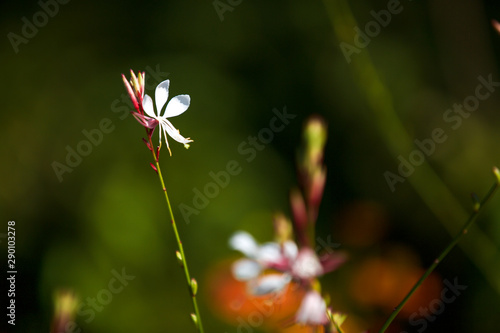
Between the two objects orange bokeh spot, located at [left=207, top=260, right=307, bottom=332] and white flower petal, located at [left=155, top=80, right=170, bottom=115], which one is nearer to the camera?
white flower petal, located at [left=155, top=80, right=170, bottom=115]

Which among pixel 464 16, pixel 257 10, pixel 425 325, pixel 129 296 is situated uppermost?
pixel 257 10

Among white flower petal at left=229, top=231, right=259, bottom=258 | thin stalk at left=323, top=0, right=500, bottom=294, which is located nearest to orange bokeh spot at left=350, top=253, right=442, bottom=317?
thin stalk at left=323, top=0, right=500, bottom=294

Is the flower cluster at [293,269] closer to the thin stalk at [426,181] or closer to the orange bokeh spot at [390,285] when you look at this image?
the thin stalk at [426,181]

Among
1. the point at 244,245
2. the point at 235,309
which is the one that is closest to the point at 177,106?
the point at 244,245

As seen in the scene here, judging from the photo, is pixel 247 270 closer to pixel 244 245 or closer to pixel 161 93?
pixel 244 245

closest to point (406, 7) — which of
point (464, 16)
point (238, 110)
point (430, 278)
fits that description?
point (464, 16)

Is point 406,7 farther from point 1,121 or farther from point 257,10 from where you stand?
point 1,121

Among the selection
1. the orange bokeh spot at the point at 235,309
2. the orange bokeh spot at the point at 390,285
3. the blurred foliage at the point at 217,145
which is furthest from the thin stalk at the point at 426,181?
the orange bokeh spot at the point at 235,309

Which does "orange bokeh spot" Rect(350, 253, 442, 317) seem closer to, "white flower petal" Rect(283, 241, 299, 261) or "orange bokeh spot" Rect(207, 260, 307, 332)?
"orange bokeh spot" Rect(207, 260, 307, 332)
